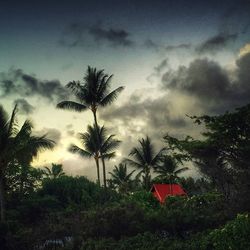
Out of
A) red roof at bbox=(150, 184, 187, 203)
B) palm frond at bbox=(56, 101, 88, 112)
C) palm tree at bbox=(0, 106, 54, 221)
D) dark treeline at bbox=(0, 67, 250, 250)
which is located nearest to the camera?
dark treeline at bbox=(0, 67, 250, 250)

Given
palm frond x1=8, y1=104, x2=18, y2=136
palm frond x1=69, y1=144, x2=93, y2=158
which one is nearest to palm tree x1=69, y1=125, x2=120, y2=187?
palm frond x1=69, y1=144, x2=93, y2=158

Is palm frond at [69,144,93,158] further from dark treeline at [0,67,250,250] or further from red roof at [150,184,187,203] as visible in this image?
dark treeline at [0,67,250,250]

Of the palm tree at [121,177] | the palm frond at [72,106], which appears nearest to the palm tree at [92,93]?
the palm frond at [72,106]

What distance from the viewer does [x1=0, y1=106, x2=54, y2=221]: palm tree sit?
86.0ft

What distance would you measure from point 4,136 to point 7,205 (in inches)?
326

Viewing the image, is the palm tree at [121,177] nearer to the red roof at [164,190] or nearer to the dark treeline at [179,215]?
the red roof at [164,190]

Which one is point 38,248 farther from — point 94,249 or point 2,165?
point 2,165

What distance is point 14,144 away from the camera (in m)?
26.5

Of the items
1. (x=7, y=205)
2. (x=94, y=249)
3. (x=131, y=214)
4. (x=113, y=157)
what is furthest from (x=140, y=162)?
(x=94, y=249)

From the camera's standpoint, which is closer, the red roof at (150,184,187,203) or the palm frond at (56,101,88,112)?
the palm frond at (56,101,88,112)

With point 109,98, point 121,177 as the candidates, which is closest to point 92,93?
point 109,98

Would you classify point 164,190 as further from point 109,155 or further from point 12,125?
point 12,125

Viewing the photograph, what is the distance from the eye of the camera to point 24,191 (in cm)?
3606

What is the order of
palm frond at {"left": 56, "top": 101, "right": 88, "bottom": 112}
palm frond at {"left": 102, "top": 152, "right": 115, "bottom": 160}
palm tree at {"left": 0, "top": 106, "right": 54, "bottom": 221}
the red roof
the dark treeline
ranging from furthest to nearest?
the red roof < palm frond at {"left": 102, "top": 152, "right": 115, "bottom": 160} < palm frond at {"left": 56, "top": 101, "right": 88, "bottom": 112} < palm tree at {"left": 0, "top": 106, "right": 54, "bottom": 221} < the dark treeline
